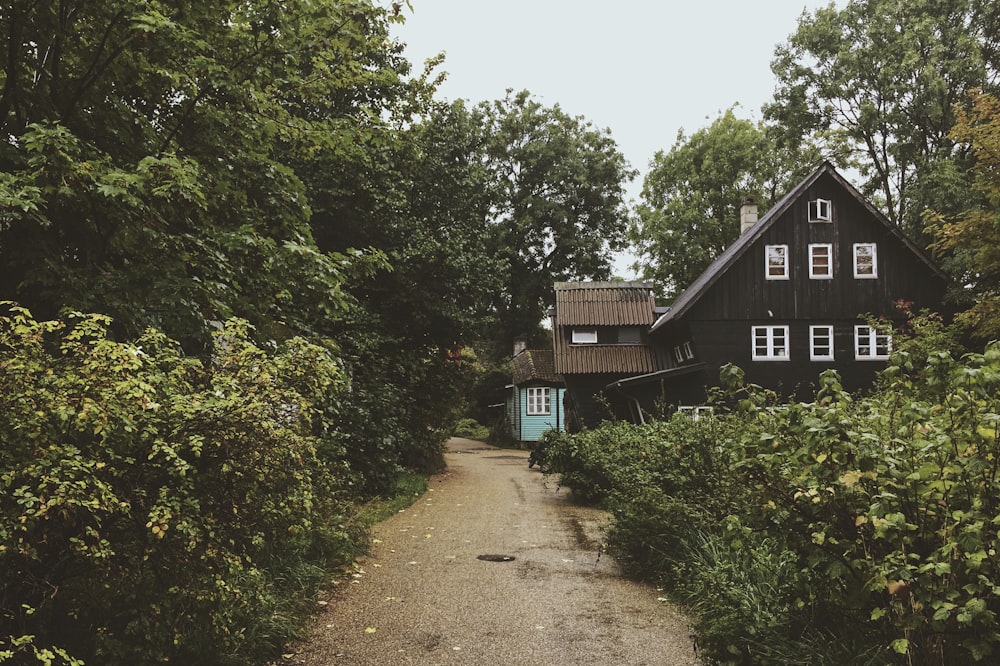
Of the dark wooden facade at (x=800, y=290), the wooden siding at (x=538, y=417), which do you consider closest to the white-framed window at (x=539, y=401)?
the wooden siding at (x=538, y=417)

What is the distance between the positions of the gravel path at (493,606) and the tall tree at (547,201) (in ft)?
108

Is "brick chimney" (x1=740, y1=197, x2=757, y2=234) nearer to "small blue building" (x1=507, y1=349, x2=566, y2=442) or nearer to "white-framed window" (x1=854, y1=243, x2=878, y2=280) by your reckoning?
"white-framed window" (x1=854, y1=243, x2=878, y2=280)

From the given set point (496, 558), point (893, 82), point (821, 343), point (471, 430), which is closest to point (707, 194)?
point (893, 82)

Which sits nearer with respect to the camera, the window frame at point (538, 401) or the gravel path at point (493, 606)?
the gravel path at point (493, 606)

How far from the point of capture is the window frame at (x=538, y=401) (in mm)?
38344

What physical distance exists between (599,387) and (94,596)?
27641 millimetres

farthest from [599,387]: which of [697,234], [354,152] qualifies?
[354,152]

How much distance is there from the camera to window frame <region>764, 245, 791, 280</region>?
1024 inches

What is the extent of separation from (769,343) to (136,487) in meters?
25.1

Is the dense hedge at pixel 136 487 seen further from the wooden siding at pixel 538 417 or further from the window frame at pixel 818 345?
the wooden siding at pixel 538 417

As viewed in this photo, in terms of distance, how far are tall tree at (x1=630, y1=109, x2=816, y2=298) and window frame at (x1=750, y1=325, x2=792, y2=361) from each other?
13791 mm

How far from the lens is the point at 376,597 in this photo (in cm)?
721

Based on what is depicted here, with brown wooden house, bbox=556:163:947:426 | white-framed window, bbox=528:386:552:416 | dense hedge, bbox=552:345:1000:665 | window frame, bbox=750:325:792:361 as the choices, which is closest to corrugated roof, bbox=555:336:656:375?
brown wooden house, bbox=556:163:947:426

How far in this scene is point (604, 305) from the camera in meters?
31.9
